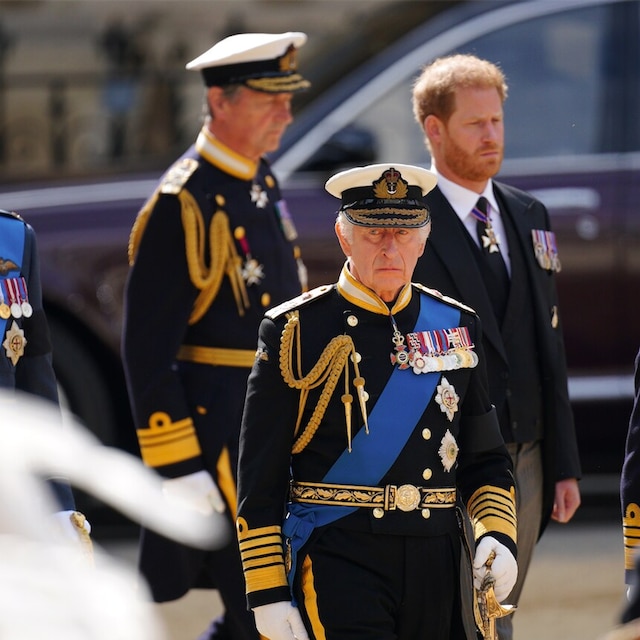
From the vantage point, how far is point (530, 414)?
466 centimetres

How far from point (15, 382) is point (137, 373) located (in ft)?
2.99

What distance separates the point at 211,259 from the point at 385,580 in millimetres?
1550

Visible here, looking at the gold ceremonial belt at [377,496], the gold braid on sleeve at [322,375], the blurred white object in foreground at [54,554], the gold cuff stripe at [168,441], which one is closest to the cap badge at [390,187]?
the gold braid on sleeve at [322,375]

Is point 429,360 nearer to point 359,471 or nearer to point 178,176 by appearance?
point 359,471

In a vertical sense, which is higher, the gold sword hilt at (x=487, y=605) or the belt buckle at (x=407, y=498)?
the belt buckle at (x=407, y=498)

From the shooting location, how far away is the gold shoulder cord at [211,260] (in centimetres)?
501

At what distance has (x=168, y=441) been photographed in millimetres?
4945

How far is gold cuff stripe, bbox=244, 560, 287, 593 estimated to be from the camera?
12.2 ft

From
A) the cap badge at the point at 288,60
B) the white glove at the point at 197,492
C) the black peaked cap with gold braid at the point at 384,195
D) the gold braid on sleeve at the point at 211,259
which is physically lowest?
the white glove at the point at 197,492

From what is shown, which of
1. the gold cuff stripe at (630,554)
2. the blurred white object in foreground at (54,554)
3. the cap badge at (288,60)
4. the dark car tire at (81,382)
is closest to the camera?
the blurred white object in foreground at (54,554)

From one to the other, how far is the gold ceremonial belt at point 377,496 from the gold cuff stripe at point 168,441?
118cm

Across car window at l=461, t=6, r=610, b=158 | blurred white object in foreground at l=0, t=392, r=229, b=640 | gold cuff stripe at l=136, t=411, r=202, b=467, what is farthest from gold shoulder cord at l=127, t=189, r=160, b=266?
blurred white object in foreground at l=0, t=392, r=229, b=640

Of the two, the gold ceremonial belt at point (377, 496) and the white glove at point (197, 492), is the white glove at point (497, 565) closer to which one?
the gold ceremonial belt at point (377, 496)

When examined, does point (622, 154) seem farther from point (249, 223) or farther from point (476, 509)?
point (476, 509)
